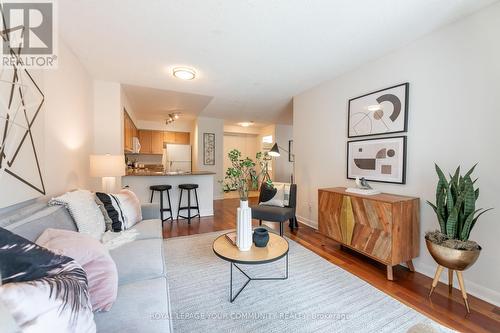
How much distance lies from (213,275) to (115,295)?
1.20 metres

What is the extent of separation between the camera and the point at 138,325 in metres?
0.92

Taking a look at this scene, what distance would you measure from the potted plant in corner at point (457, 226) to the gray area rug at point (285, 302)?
49 centimetres

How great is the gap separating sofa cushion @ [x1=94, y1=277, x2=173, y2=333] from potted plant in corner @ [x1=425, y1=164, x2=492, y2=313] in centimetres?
206

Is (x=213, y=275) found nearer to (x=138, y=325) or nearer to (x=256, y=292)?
(x=256, y=292)

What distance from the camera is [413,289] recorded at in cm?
193

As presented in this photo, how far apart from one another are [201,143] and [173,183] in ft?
6.71

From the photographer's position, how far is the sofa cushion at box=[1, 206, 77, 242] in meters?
1.13

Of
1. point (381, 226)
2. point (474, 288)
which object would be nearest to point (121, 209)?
point (381, 226)

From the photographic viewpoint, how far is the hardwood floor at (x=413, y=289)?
5.10ft

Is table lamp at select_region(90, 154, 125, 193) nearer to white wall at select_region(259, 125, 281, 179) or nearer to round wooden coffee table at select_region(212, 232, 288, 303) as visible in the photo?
round wooden coffee table at select_region(212, 232, 288, 303)

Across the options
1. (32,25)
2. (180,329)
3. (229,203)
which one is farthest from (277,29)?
(229,203)

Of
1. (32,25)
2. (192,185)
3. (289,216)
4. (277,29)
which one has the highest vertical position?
(277,29)

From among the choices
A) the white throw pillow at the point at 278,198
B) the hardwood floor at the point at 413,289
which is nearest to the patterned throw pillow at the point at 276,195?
the white throw pillow at the point at 278,198

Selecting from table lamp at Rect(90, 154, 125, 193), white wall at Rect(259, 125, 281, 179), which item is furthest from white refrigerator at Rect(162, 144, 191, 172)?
table lamp at Rect(90, 154, 125, 193)
